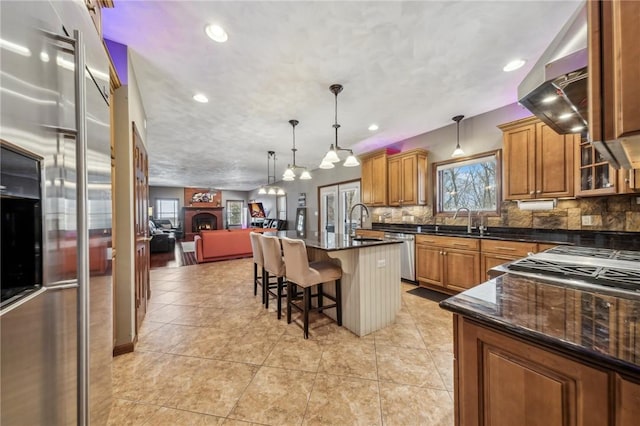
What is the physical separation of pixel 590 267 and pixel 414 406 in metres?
1.30

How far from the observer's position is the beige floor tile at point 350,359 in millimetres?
1803

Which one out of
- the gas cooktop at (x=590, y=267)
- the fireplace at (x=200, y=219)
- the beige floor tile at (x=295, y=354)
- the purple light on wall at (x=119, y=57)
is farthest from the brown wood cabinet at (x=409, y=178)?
the fireplace at (x=200, y=219)

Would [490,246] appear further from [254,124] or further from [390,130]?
[254,124]

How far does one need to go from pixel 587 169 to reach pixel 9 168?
4067mm

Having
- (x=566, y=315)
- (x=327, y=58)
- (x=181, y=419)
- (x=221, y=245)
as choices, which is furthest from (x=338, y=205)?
(x=566, y=315)

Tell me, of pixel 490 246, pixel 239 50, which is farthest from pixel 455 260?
pixel 239 50

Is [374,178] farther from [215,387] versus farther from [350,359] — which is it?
[215,387]

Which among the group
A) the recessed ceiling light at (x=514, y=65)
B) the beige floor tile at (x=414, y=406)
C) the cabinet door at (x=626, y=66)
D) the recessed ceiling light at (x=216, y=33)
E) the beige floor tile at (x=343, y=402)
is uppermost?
the recessed ceiling light at (x=514, y=65)

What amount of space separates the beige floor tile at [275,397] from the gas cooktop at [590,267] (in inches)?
60.0

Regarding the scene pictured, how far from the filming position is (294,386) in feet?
5.47

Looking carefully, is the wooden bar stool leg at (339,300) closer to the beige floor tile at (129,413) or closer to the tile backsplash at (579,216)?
the beige floor tile at (129,413)

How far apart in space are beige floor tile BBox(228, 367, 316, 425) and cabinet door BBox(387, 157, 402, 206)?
3.46m

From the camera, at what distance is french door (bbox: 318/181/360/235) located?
6.07 m

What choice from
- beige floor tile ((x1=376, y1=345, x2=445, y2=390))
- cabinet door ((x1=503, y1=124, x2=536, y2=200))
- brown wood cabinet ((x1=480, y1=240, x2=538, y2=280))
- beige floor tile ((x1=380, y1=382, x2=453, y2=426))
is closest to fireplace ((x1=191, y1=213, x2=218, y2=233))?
beige floor tile ((x1=376, y1=345, x2=445, y2=390))
